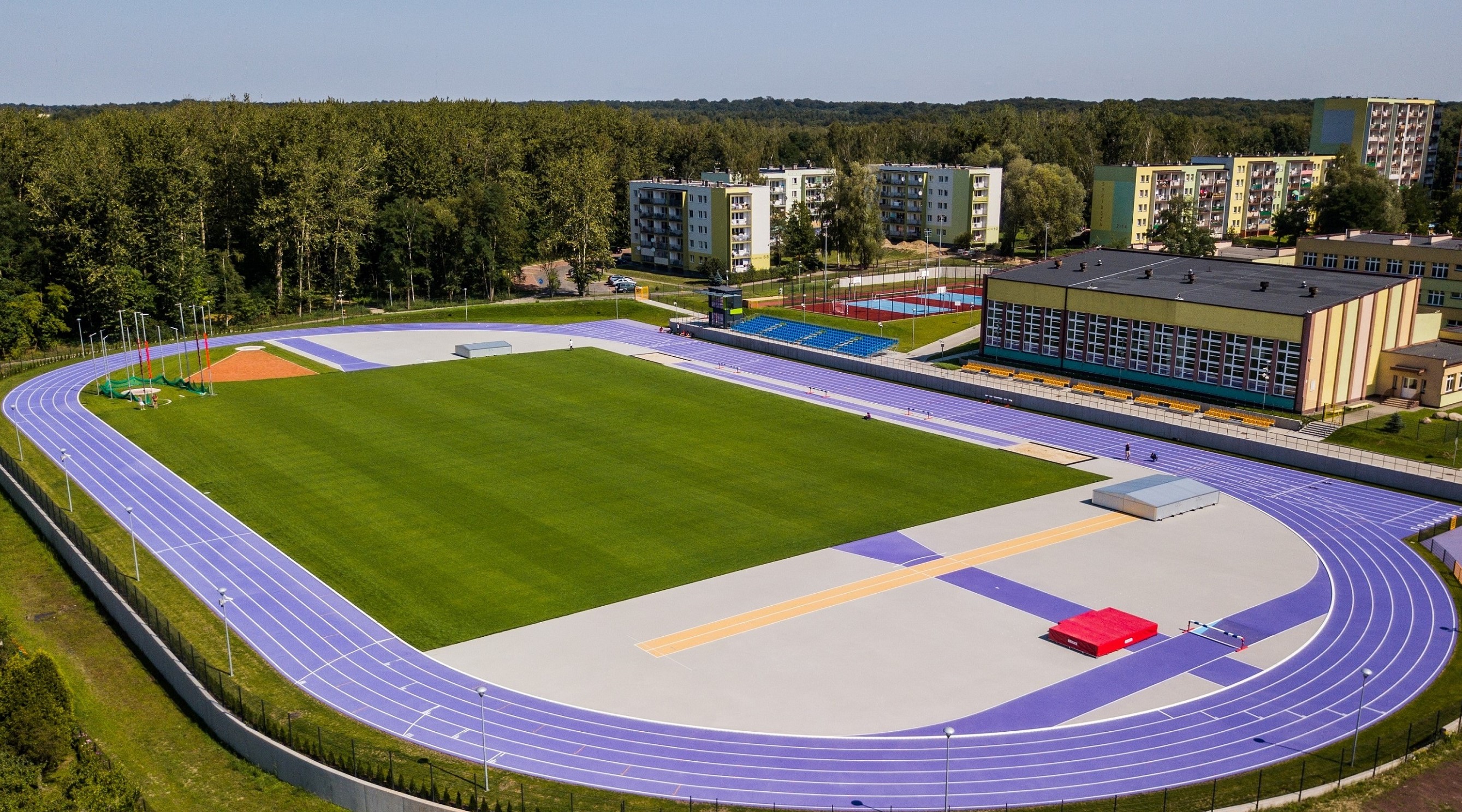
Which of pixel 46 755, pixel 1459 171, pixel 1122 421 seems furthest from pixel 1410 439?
pixel 1459 171

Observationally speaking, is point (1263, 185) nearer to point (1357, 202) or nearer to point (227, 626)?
point (1357, 202)

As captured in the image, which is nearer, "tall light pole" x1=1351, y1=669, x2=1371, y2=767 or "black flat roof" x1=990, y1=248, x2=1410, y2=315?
"tall light pole" x1=1351, y1=669, x2=1371, y2=767

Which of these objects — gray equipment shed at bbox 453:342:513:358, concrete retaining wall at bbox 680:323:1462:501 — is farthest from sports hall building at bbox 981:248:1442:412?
gray equipment shed at bbox 453:342:513:358

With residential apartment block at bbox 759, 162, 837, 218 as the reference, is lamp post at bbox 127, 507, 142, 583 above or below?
below

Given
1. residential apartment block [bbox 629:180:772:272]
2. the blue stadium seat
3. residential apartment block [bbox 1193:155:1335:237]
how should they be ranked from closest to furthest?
the blue stadium seat < residential apartment block [bbox 629:180:772:272] < residential apartment block [bbox 1193:155:1335:237]

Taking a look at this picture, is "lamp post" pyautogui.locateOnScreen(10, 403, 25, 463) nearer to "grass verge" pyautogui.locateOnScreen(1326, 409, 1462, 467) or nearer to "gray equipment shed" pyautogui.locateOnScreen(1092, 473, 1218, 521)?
"gray equipment shed" pyautogui.locateOnScreen(1092, 473, 1218, 521)

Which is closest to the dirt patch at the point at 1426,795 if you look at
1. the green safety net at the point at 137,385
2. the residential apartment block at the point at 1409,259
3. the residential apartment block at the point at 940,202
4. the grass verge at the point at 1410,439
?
the grass verge at the point at 1410,439

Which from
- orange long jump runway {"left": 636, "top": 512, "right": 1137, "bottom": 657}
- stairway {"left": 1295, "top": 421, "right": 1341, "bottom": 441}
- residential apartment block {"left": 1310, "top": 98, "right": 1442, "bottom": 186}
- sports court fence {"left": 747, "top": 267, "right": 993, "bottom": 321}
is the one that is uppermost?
residential apartment block {"left": 1310, "top": 98, "right": 1442, "bottom": 186}
